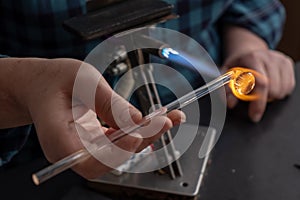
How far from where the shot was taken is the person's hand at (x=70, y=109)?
36 cm

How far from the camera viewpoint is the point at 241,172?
0.52 metres

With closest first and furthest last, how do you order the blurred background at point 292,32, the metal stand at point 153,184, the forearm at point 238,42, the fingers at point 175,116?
the fingers at point 175,116, the metal stand at point 153,184, the forearm at point 238,42, the blurred background at point 292,32

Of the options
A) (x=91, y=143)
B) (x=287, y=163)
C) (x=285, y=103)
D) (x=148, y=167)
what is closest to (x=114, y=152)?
(x=91, y=143)

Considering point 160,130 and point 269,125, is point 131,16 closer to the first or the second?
point 160,130

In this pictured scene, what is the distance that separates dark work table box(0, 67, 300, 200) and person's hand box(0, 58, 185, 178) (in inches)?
4.8

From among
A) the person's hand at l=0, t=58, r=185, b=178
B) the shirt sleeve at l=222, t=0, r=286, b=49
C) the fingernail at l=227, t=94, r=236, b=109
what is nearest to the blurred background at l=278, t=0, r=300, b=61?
the shirt sleeve at l=222, t=0, r=286, b=49

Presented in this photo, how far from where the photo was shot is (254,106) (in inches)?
23.9

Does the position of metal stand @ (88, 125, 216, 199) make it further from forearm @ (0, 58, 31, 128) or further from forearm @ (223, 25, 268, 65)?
forearm @ (223, 25, 268, 65)

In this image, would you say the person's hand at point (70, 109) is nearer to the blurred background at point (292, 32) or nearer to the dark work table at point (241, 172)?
the dark work table at point (241, 172)

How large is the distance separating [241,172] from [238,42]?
0.96ft

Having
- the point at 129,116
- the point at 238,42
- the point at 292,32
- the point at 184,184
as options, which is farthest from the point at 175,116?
the point at 292,32

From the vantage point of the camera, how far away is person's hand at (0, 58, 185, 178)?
14.2 inches

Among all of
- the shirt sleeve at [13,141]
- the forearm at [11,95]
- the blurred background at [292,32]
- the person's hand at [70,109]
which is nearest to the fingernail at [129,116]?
the person's hand at [70,109]

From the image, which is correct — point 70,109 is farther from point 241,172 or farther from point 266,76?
point 266,76
